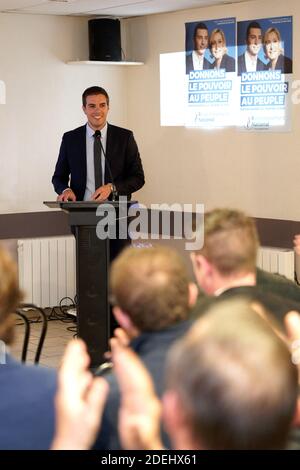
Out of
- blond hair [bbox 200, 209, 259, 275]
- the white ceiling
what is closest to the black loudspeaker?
the white ceiling

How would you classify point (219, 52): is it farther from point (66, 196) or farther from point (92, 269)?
point (92, 269)

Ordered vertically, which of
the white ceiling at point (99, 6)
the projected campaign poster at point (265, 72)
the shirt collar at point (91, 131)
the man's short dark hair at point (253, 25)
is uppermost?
the white ceiling at point (99, 6)

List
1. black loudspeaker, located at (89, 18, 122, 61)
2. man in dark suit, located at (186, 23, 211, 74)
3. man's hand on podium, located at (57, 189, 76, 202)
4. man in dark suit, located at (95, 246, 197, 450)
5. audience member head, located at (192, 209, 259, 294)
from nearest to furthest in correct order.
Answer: man in dark suit, located at (95, 246, 197, 450) → audience member head, located at (192, 209, 259, 294) → man's hand on podium, located at (57, 189, 76, 202) → man in dark suit, located at (186, 23, 211, 74) → black loudspeaker, located at (89, 18, 122, 61)

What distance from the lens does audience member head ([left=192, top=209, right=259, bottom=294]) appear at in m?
2.92

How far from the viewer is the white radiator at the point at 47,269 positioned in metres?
7.89

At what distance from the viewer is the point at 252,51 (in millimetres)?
6859

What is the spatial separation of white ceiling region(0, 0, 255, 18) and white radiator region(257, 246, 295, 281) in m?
1.94

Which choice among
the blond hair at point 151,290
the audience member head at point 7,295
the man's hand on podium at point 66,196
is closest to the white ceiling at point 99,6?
the man's hand on podium at point 66,196

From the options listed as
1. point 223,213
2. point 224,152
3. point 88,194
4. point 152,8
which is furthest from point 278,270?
point 223,213

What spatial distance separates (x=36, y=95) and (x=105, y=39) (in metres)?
0.77

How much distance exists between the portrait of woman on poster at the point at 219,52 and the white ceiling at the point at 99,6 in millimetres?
252

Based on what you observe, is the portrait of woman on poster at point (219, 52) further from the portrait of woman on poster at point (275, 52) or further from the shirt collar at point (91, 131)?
the shirt collar at point (91, 131)

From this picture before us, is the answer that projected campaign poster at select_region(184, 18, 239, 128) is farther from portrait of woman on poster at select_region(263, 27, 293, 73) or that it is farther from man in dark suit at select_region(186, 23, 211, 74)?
portrait of woman on poster at select_region(263, 27, 293, 73)

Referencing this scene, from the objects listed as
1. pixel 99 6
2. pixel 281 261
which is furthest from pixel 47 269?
pixel 99 6
